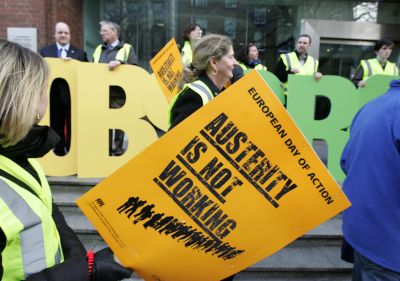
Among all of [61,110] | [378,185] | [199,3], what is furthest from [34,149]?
[199,3]

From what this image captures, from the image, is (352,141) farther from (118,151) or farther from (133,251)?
(118,151)

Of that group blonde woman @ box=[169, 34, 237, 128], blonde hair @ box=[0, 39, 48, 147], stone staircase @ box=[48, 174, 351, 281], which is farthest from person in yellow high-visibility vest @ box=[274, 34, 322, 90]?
blonde hair @ box=[0, 39, 48, 147]

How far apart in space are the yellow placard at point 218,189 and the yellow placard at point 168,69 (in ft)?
9.03

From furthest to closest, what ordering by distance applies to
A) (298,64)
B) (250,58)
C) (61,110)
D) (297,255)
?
(250,58) < (298,64) < (61,110) < (297,255)

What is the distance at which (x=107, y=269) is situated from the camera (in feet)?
4.13

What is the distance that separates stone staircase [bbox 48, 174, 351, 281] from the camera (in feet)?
11.1

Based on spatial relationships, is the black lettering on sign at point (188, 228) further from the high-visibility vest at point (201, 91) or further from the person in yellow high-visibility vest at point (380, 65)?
the person in yellow high-visibility vest at point (380, 65)

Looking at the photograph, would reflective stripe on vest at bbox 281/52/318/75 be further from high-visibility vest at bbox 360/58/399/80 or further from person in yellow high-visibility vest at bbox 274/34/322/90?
high-visibility vest at bbox 360/58/399/80

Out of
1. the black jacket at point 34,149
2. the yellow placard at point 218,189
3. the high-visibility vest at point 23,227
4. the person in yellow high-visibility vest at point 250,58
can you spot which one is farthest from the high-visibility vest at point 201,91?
the person in yellow high-visibility vest at point 250,58

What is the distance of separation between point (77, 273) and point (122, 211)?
0.28 metres

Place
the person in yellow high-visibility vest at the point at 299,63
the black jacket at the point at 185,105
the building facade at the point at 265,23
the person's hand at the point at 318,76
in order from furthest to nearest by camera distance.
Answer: the building facade at the point at 265,23 < the person in yellow high-visibility vest at the point at 299,63 < the person's hand at the point at 318,76 < the black jacket at the point at 185,105

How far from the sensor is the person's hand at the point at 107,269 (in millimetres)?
1240

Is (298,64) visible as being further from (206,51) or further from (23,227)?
(23,227)

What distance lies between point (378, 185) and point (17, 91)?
1.47 m
